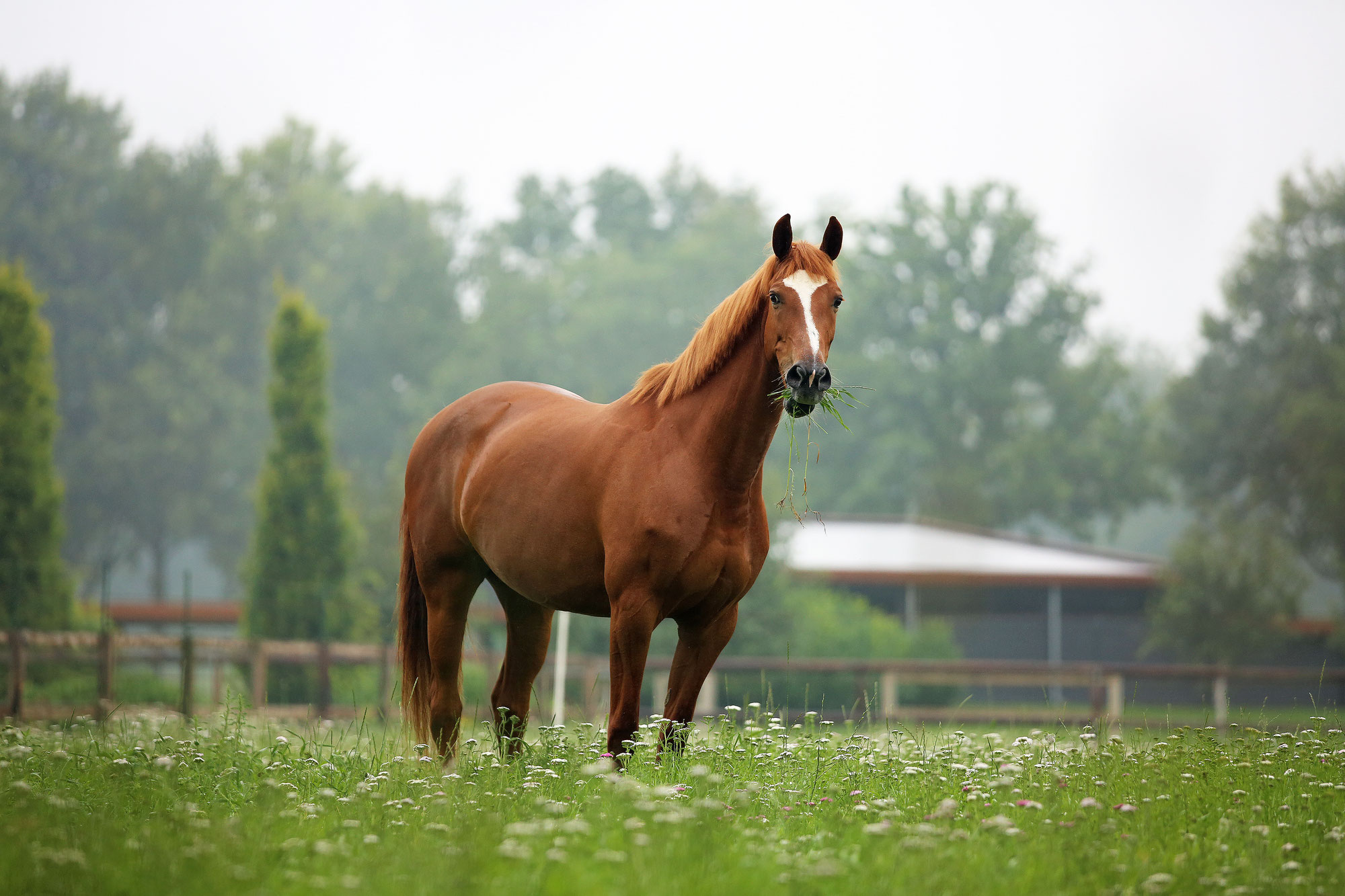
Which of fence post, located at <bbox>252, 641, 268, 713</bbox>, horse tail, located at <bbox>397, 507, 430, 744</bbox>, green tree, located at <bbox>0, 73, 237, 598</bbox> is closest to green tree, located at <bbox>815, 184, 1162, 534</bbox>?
green tree, located at <bbox>0, 73, 237, 598</bbox>

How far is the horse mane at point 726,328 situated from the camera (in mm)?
4816

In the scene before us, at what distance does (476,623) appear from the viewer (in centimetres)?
2078

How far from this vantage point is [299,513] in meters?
19.0

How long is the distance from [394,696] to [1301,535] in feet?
103

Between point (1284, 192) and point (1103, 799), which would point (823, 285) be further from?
point (1284, 192)

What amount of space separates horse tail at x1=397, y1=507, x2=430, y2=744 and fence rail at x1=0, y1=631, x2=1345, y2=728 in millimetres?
5799

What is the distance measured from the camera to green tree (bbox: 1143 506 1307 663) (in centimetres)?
2456

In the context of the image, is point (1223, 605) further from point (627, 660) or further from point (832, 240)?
point (627, 660)

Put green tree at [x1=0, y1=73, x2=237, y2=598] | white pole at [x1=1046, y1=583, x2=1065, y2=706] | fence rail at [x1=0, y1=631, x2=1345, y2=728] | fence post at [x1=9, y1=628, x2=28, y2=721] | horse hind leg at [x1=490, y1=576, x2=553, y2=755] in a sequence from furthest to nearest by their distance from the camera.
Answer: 1. green tree at [x1=0, y1=73, x2=237, y2=598]
2. white pole at [x1=1046, y1=583, x2=1065, y2=706]
3. fence rail at [x1=0, y1=631, x2=1345, y2=728]
4. fence post at [x1=9, y1=628, x2=28, y2=721]
5. horse hind leg at [x1=490, y1=576, x2=553, y2=755]

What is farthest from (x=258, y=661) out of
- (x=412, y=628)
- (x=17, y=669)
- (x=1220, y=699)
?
(x=1220, y=699)

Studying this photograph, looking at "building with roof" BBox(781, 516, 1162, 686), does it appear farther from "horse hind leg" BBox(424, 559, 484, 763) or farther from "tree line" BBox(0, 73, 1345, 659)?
"horse hind leg" BBox(424, 559, 484, 763)

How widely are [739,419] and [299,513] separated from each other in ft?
50.4

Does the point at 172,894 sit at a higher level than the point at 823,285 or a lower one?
lower

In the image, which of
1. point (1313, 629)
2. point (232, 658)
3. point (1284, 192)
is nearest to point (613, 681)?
point (232, 658)
